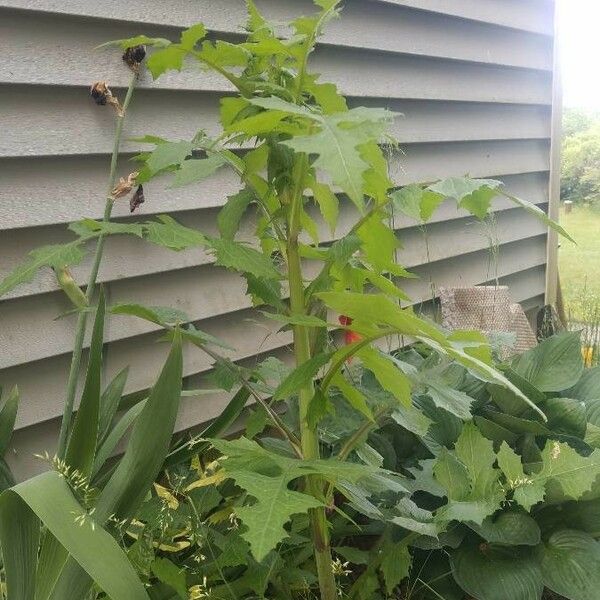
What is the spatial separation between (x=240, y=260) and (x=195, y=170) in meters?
0.16

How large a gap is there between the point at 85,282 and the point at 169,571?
2.60ft

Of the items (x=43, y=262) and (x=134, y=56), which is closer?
(x=43, y=262)

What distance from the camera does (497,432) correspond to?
68.6 inches

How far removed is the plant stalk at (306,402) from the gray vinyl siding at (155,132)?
0.73m

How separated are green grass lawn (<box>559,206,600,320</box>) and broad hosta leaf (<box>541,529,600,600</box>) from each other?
3325 mm

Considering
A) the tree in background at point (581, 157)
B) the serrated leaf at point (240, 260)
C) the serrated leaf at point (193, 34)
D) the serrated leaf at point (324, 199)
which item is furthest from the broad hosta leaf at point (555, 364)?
the tree in background at point (581, 157)

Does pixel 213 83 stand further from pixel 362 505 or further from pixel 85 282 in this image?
pixel 362 505

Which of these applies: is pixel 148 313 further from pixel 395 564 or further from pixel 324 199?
pixel 395 564

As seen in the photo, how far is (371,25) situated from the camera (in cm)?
263

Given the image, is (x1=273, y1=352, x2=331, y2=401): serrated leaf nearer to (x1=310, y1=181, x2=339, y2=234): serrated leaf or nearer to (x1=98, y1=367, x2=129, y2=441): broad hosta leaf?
(x1=310, y1=181, x2=339, y2=234): serrated leaf

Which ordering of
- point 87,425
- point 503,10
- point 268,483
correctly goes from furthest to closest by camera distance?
1. point 503,10
2. point 87,425
3. point 268,483

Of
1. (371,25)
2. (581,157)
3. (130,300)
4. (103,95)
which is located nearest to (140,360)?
(130,300)

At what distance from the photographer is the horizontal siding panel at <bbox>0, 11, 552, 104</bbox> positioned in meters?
1.63

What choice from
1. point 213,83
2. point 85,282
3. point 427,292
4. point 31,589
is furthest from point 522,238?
point 31,589
